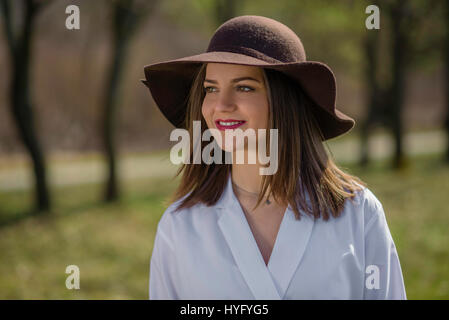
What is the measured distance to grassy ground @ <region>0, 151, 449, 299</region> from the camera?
5.64 meters

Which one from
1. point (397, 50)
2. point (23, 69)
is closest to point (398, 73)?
point (397, 50)

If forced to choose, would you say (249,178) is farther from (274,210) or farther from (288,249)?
(288,249)

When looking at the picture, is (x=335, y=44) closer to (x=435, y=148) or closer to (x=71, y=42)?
(x=435, y=148)

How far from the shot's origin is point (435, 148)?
1628 centimetres

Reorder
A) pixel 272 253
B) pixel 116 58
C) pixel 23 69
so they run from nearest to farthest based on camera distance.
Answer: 1. pixel 272 253
2. pixel 23 69
3. pixel 116 58

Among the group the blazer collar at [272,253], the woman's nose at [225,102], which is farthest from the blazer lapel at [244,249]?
the woman's nose at [225,102]

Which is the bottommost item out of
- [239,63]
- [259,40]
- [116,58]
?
[239,63]

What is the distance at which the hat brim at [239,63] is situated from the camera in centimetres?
204

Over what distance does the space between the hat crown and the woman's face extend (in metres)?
0.08

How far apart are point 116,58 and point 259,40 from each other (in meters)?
7.68

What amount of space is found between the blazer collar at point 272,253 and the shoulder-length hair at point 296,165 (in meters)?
0.07

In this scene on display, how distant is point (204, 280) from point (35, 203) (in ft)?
24.5

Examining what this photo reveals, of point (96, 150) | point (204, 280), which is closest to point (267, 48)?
point (204, 280)

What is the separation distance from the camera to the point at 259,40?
212 centimetres
